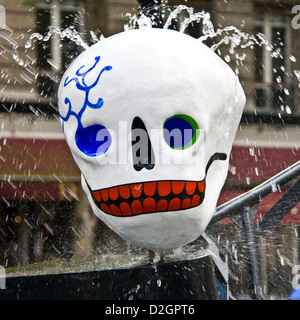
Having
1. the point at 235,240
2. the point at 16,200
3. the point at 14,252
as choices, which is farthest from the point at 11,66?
the point at 235,240

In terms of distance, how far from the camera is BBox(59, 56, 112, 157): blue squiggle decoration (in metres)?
1.35

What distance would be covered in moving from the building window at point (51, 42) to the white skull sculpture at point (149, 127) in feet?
11.3

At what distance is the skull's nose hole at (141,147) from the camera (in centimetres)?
132

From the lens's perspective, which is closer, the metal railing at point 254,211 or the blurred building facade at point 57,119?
the metal railing at point 254,211

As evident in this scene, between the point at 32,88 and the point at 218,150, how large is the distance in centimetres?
384

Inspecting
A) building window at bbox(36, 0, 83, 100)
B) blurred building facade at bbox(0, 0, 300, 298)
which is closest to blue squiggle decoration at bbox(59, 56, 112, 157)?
blurred building facade at bbox(0, 0, 300, 298)

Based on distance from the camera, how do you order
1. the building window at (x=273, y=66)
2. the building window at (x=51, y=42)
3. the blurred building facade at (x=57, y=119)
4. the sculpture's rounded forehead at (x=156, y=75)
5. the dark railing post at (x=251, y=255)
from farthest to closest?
the building window at (x=273, y=66)
the building window at (x=51, y=42)
the blurred building facade at (x=57, y=119)
the dark railing post at (x=251, y=255)
the sculpture's rounded forehead at (x=156, y=75)

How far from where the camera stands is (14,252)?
445 centimetres

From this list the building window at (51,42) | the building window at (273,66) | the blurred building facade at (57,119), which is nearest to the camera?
the blurred building facade at (57,119)

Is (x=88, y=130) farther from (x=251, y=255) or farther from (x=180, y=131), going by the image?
(x=251, y=255)

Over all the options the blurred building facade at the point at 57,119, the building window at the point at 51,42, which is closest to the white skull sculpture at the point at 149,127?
the blurred building facade at the point at 57,119

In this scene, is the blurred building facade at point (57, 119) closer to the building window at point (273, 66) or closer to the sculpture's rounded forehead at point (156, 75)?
the building window at point (273, 66)

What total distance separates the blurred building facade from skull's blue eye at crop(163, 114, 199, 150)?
253cm
